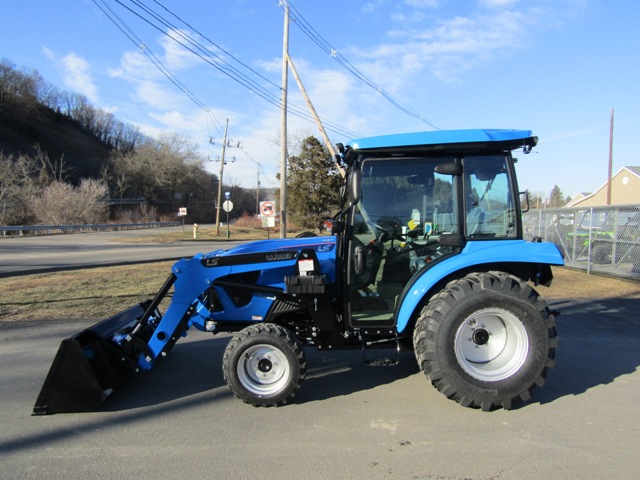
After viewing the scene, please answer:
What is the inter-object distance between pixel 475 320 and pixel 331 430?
1.51m

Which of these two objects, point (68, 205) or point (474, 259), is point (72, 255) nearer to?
point (474, 259)

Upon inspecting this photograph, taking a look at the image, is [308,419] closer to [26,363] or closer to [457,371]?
[457,371]

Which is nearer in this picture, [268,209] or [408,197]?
[408,197]

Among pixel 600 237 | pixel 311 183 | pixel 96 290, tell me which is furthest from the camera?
pixel 311 183

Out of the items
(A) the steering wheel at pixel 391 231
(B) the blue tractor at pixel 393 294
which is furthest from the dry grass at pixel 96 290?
(A) the steering wheel at pixel 391 231

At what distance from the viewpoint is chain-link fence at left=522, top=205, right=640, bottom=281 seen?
418 inches

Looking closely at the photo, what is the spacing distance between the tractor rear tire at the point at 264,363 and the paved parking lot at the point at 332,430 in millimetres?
140

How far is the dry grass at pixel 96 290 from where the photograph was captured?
7015 millimetres

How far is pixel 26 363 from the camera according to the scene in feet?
15.0

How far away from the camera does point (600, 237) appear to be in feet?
39.0

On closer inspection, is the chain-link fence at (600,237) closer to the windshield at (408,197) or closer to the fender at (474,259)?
the fender at (474,259)

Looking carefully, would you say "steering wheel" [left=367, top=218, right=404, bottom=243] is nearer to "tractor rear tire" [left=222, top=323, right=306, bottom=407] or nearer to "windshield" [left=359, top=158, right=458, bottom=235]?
"windshield" [left=359, top=158, right=458, bottom=235]

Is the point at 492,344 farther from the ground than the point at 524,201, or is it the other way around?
the point at 524,201

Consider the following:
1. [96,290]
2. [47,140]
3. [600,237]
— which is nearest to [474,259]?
[96,290]
